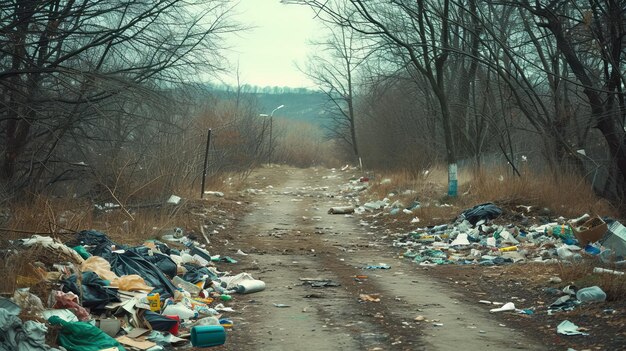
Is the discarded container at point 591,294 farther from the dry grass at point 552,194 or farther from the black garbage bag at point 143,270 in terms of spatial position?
the dry grass at point 552,194

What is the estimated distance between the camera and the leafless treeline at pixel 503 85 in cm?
1345

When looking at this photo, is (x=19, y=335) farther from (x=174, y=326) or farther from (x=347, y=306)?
(x=347, y=306)

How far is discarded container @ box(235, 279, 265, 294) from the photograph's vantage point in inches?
367

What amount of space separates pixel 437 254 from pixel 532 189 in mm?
4011

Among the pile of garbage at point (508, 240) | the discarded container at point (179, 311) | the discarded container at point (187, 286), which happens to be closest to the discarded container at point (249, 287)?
the discarded container at point (187, 286)

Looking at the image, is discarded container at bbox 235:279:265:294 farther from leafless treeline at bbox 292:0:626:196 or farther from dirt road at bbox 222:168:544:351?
leafless treeline at bbox 292:0:626:196

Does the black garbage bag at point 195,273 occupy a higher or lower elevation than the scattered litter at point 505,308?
higher

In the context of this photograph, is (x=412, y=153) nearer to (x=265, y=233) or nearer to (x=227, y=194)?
(x=227, y=194)

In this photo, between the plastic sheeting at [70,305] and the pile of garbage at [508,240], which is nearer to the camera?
the plastic sheeting at [70,305]

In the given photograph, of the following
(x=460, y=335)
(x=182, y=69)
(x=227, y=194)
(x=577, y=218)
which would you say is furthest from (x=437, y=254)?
(x=227, y=194)

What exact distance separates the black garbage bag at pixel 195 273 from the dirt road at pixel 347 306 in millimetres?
728

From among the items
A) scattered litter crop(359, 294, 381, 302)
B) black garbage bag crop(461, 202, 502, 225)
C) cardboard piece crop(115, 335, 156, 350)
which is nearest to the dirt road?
scattered litter crop(359, 294, 381, 302)

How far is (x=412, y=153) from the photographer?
2953cm

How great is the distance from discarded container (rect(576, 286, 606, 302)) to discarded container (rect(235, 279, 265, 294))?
3753 mm
